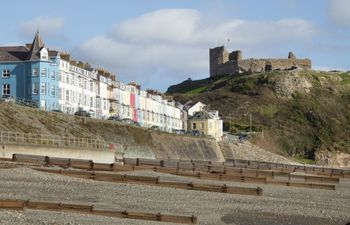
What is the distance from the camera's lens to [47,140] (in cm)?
5322

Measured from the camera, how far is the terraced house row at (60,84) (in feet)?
256

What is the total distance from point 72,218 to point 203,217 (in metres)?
6.33

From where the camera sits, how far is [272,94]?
171250 millimetres

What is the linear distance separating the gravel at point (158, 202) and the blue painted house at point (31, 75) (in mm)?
44242

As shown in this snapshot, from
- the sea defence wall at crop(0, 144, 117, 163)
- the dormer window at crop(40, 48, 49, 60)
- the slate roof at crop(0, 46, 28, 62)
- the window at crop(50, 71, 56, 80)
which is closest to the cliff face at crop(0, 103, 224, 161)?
the sea defence wall at crop(0, 144, 117, 163)

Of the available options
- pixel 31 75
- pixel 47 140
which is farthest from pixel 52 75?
pixel 47 140

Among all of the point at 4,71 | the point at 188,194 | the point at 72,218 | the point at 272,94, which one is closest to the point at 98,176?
the point at 188,194

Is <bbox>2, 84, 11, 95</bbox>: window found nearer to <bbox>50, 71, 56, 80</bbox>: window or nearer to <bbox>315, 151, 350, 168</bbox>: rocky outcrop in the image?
<bbox>50, 71, 56, 80</bbox>: window

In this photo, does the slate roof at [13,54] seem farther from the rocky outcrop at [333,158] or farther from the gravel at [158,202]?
the rocky outcrop at [333,158]

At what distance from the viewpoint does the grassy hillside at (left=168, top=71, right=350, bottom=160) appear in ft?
491

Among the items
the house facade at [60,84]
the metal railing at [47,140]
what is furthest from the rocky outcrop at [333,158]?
the metal railing at [47,140]

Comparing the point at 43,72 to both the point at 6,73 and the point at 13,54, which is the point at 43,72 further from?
the point at 13,54

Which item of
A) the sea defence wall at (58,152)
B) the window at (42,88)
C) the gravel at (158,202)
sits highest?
the window at (42,88)

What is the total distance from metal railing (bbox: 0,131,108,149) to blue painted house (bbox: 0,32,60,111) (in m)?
12.7
